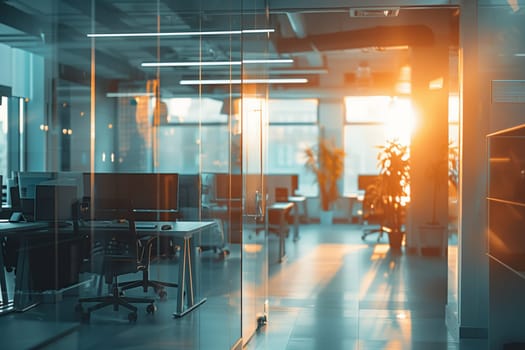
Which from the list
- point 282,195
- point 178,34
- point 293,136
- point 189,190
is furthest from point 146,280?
point 293,136

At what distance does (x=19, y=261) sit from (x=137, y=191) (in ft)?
2.87

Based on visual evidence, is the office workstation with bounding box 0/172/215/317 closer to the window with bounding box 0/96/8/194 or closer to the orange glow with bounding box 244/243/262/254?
the window with bounding box 0/96/8/194

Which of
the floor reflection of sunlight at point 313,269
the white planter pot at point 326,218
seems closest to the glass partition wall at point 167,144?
the floor reflection of sunlight at point 313,269

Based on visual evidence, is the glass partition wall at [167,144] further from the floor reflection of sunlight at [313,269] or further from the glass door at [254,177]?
the floor reflection of sunlight at [313,269]

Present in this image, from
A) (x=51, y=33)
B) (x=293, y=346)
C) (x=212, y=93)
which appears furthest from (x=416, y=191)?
(x=51, y=33)

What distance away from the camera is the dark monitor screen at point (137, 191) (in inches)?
105

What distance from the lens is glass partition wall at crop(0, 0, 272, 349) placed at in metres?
2.51

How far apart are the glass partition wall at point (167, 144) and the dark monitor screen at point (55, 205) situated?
5cm

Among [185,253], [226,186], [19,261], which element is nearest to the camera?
[19,261]

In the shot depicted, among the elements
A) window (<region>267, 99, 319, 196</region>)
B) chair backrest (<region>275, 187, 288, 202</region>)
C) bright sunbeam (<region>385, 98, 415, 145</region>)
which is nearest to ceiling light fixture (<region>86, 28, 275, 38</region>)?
chair backrest (<region>275, 187, 288, 202</region>)

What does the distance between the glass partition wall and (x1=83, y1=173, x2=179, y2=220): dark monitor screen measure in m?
0.01

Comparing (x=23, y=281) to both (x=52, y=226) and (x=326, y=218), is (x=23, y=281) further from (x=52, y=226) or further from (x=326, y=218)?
(x=326, y=218)

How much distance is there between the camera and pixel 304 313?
6531 mm

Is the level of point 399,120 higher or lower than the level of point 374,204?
higher
